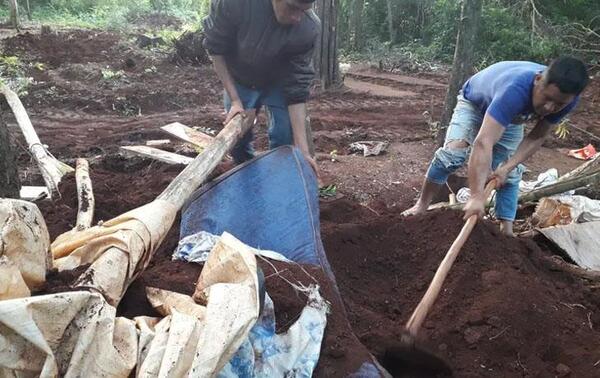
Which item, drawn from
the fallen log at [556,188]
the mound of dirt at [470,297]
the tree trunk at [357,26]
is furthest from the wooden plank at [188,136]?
the tree trunk at [357,26]

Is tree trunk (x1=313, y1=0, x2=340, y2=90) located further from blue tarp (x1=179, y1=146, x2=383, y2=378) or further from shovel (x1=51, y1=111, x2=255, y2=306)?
shovel (x1=51, y1=111, x2=255, y2=306)

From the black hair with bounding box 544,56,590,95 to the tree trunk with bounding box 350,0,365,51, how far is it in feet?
49.3

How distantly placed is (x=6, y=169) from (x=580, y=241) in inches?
139

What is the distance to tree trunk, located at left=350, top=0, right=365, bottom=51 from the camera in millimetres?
17234

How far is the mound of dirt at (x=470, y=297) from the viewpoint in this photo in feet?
7.98

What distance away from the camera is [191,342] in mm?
1495

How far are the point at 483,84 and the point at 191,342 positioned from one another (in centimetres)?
267

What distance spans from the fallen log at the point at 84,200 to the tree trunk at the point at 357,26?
48.4 ft

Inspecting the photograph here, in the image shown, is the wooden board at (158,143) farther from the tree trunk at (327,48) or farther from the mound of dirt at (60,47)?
the mound of dirt at (60,47)

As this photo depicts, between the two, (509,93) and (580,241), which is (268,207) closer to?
(509,93)

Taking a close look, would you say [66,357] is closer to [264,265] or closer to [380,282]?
[264,265]

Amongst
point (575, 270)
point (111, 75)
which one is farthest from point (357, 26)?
point (575, 270)

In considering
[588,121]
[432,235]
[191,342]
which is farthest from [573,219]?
[588,121]

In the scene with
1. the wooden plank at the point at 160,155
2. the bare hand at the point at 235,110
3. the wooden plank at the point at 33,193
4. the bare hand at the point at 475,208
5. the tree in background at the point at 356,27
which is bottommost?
the tree in background at the point at 356,27
